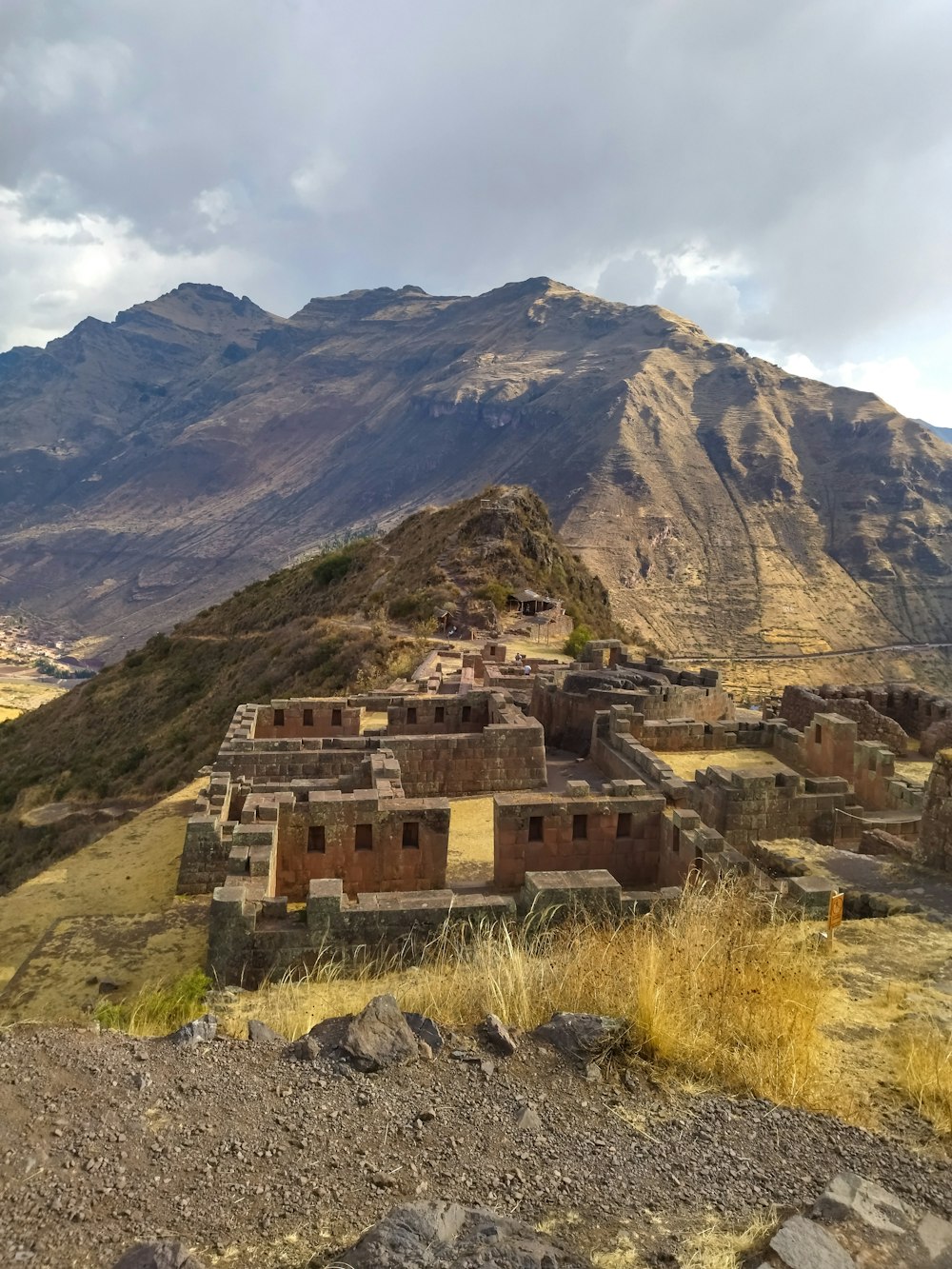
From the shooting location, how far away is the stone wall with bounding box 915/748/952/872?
10.8m

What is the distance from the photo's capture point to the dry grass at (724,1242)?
382 cm

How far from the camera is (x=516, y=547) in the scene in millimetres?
56969

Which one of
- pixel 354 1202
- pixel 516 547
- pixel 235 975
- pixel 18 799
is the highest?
pixel 516 547

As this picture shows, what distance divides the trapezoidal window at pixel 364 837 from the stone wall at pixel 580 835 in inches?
66.0

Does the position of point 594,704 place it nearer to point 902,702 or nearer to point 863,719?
point 863,719

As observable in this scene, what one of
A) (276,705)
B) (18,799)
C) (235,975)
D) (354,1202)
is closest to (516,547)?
(18,799)

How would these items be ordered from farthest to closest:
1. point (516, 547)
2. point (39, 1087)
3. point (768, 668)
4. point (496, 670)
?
point (768, 668) → point (516, 547) → point (496, 670) → point (39, 1087)

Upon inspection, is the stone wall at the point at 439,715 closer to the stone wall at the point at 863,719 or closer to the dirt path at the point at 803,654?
the stone wall at the point at 863,719

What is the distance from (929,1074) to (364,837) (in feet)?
22.9

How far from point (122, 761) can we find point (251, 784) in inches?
938

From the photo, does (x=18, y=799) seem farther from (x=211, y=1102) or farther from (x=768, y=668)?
(x=768, y=668)

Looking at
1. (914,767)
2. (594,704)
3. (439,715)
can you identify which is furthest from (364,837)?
(914,767)

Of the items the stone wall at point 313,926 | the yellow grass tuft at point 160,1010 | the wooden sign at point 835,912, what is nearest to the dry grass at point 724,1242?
the yellow grass tuft at point 160,1010

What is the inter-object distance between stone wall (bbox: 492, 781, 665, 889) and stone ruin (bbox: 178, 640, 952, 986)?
0.02 metres
